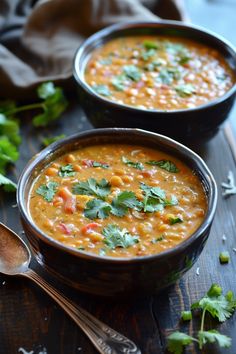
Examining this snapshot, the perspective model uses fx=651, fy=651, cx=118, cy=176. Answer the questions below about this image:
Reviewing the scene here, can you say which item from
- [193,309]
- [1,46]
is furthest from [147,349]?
[1,46]

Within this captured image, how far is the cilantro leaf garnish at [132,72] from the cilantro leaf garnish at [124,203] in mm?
1002

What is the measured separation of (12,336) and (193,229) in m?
0.75

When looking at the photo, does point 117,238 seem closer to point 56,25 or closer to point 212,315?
point 212,315

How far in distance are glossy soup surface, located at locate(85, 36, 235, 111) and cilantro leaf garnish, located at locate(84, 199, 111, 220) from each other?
798 mm

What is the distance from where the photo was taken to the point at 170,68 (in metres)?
3.38

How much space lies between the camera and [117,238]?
7.55 ft

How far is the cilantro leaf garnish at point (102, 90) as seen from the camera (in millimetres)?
3162

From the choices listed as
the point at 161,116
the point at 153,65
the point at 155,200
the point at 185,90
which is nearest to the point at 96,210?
the point at 155,200

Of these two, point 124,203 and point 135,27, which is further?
point 135,27

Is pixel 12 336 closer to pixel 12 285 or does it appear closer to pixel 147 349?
pixel 12 285

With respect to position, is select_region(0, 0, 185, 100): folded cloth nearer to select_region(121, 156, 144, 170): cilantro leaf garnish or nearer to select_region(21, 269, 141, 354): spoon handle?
select_region(121, 156, 144, 170): cilantro leaf garnish

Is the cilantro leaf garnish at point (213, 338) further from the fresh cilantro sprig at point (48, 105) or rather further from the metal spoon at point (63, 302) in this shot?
the fresh cilantro sprig at point (48, 105)

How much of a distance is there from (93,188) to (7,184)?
0.55 meters

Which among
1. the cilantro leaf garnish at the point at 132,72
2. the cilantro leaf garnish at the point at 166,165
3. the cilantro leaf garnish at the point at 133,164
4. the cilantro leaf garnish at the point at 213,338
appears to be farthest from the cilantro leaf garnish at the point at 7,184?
the cilantro leaf garnish at the point at 213,338
